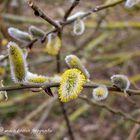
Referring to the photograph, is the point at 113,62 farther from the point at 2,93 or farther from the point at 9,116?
the point at 2,93

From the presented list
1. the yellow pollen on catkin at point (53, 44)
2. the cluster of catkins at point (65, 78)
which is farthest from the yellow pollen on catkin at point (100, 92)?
the yellow pollen on catkin at point (53, 44)

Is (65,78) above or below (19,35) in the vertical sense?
below

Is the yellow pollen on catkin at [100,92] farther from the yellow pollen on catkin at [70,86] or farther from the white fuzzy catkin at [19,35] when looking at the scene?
the white fuzzy catkin at [19,35]

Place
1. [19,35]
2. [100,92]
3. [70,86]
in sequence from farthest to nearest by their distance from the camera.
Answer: [19,35] < [100,92] < [70,86]

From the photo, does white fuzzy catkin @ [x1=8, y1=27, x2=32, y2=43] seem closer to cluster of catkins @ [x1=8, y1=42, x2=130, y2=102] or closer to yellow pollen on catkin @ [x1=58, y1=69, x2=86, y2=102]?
cluster of catkins @ [x1=8, y1=42, x2=130, y2=102]

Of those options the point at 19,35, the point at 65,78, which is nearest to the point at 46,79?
the point at 65,78

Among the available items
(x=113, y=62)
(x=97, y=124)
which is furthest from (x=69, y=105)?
(x=113, y=62)

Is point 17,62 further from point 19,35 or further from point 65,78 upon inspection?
point 19,35

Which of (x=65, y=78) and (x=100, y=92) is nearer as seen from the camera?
(x=65, y=78)
